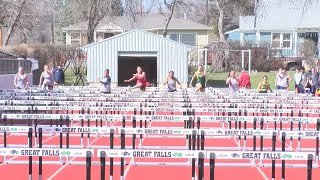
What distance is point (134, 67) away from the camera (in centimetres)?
4125

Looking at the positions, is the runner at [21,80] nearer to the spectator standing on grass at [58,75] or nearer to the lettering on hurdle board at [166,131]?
the spectator standing on grass at [58,75]

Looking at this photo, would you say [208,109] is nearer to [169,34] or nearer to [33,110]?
[33,110]

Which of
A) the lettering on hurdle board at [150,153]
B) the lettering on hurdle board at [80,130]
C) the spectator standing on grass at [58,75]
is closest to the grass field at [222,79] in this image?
the spectator standing on grass at [58,75]

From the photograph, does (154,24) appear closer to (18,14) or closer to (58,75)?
(18,14)

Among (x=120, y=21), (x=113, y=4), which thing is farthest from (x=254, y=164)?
(x=120, y=21)

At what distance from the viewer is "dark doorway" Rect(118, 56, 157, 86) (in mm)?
40688

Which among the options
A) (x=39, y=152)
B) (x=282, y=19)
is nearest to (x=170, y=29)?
(x=282, y=19)

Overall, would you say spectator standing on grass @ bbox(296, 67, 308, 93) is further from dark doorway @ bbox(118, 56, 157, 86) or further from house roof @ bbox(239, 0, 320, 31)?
house roof @ bbox(239, 0, 320, 31)

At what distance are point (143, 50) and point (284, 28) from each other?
79.5 ft

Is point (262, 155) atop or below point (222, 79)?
below

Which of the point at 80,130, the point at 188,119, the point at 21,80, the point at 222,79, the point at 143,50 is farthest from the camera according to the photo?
the point at 222,79

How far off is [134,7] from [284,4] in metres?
23.6

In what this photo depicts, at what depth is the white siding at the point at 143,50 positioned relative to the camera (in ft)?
123

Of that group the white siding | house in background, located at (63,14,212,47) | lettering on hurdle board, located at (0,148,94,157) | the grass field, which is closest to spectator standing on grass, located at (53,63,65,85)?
the white siding
